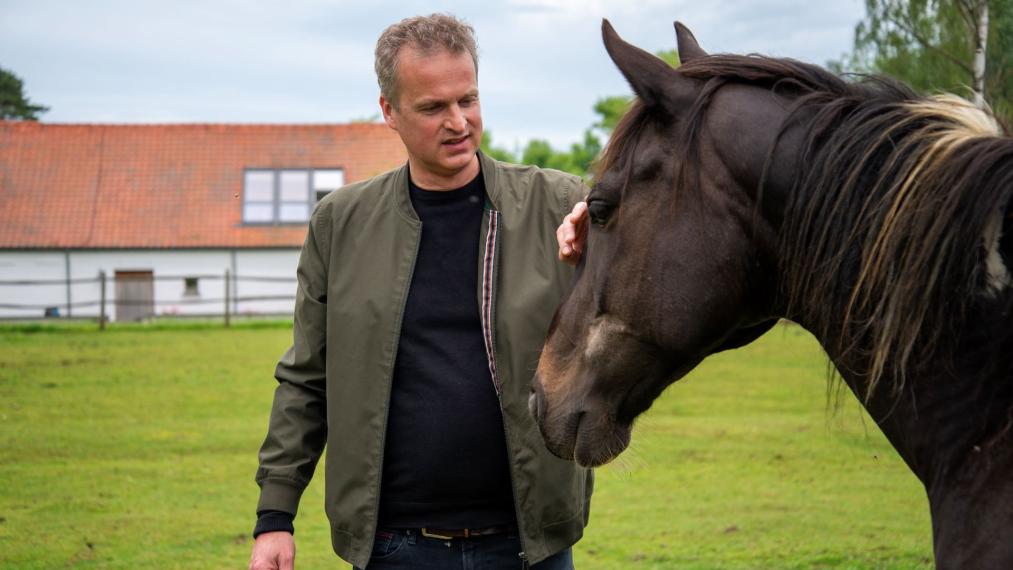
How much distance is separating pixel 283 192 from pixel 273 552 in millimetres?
30344

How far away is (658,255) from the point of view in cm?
219

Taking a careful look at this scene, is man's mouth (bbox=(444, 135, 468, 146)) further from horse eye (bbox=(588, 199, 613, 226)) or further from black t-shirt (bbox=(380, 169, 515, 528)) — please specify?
horse eye (bbox=(588, 199, 613, 226))

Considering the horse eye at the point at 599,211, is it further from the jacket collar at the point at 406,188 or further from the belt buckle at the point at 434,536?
the belt buckle at the point at 434,536

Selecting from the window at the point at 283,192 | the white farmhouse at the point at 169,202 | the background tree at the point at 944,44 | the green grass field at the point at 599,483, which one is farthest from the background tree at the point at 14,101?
the background tree at the point at 944,44

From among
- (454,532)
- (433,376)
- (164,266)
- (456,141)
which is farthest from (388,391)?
(164,266)

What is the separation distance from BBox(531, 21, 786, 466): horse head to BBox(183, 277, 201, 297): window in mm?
29486

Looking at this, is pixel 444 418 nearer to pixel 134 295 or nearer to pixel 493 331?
pixel 493 331

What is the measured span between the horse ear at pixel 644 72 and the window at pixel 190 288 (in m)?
29.7

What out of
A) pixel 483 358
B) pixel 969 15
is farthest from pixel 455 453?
pixel 969 15

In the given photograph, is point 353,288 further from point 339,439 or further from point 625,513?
point 625,513

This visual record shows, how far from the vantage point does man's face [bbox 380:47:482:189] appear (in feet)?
9.30

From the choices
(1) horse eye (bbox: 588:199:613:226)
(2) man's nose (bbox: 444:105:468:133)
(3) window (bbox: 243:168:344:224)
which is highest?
(2) man's nose (bbox: 444:105:468:133)

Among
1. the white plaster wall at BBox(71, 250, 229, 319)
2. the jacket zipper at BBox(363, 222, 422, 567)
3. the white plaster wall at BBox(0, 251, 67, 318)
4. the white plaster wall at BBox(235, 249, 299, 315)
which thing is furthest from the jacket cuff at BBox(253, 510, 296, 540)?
the white plaster wall at BBox(0, 251, 67, 318)

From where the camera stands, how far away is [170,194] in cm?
3231
